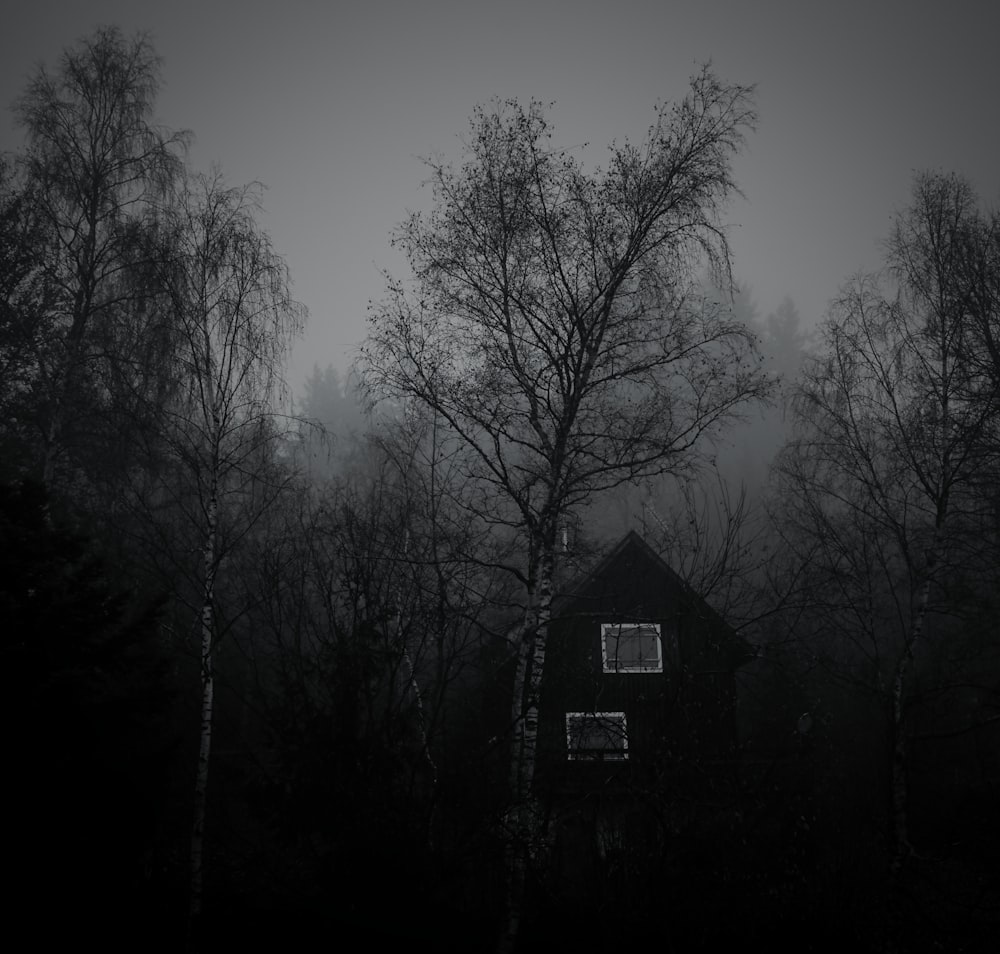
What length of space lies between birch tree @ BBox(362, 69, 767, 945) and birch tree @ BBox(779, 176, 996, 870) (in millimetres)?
4875

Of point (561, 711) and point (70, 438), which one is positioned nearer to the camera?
point (561, 711)

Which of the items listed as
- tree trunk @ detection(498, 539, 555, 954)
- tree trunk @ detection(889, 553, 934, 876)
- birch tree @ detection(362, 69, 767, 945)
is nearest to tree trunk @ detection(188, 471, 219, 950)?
birch tree @ detection(362, 69, 767, 945)

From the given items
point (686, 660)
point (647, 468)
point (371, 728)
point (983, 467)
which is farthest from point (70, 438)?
point (983, 467)

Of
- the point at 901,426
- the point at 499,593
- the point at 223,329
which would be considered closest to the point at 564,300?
the point at 499,593

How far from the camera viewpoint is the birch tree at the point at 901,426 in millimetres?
11680

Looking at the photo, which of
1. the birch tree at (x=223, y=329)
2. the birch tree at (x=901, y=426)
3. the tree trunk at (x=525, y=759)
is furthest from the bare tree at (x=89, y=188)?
the birch tree at (x=901, y=426)

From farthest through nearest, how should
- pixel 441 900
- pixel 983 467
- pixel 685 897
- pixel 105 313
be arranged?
pixel 105 313 → pixel 983 467 → pixel 441 900 → pixel 685 897

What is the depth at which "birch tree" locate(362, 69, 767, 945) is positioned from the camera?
29.0 ft

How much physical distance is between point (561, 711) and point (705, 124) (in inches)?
348

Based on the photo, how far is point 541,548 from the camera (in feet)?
28.4

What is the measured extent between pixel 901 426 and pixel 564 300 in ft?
23.0

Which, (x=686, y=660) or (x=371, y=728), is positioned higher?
(x=686, y=660)

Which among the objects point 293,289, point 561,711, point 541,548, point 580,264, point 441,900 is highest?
point 293,289

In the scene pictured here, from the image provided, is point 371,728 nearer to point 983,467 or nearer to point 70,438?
point 70,438
